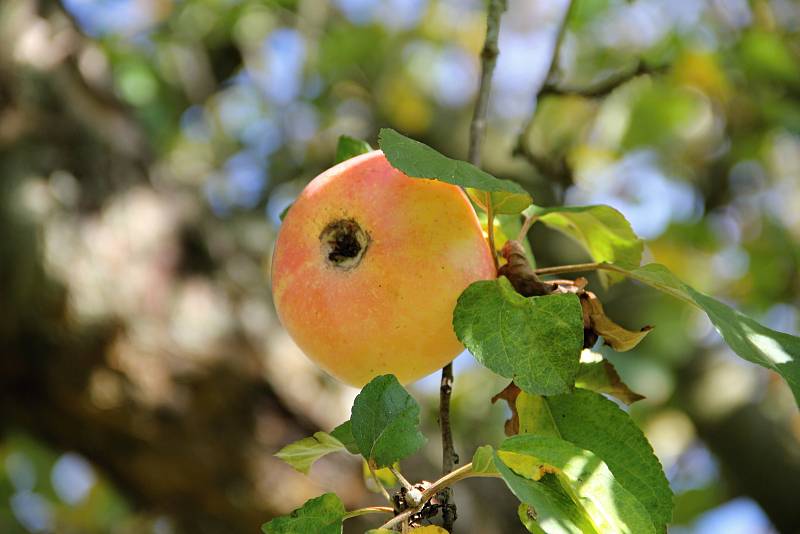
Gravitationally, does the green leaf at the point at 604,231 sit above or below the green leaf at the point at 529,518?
above

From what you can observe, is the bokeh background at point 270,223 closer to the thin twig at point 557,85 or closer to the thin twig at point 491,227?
the thin twig at point 557,85

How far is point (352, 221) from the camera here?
0.85 m

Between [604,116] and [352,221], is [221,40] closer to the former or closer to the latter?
→ [604,116]

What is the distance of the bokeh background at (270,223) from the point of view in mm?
2160

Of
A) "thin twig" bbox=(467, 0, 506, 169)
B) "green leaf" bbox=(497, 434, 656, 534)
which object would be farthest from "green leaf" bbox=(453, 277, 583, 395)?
"thin twig" bbox=(467, 0, 506, 169)

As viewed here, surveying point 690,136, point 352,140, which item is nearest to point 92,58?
point 352,140

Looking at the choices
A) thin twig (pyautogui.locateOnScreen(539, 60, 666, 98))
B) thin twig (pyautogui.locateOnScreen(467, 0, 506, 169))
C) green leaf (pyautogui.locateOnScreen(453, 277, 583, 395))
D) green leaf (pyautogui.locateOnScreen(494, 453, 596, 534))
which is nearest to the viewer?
green leaf (pyautogui.locateOnScreen(494, 453, 596, 534))

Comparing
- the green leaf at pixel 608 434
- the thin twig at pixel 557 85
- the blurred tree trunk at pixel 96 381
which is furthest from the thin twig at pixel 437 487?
the blurred tree trunk at pixel 96 381

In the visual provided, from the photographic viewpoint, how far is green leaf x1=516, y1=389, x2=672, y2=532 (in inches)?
31.6

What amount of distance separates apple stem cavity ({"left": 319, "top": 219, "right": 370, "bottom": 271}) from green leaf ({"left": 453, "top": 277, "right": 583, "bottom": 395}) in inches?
4.8

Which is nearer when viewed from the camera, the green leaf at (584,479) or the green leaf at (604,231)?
the green leaf at (584,479)

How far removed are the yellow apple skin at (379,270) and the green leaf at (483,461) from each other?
0.16 m

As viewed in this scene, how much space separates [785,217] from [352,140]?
279 centimetres

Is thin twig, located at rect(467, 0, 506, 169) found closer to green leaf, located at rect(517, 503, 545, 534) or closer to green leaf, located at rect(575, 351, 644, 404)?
green leaf, located at rect(575, 351, 644, 404)
